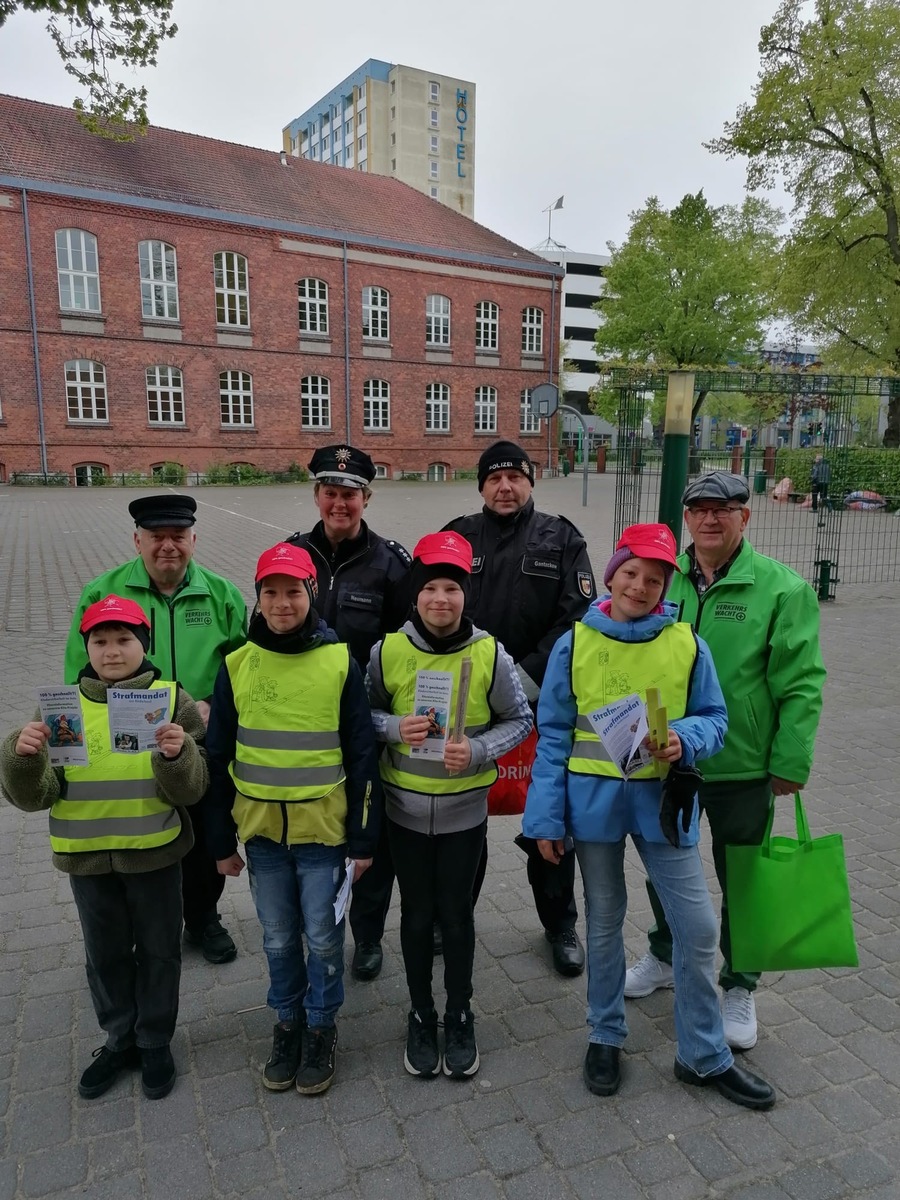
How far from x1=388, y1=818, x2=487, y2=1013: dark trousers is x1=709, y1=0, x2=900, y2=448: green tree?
903 inches

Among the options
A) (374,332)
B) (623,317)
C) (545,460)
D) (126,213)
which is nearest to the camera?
→ (126,213)

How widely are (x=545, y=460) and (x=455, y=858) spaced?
41757 mm

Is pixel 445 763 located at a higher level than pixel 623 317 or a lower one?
lower

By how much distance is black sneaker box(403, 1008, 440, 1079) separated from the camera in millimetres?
2904

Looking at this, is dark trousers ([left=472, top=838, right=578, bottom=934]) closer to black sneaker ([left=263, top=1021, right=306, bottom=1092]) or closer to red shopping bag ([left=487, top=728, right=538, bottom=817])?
red shopping bag ([left=487, top=728, right=538, bottom=817])

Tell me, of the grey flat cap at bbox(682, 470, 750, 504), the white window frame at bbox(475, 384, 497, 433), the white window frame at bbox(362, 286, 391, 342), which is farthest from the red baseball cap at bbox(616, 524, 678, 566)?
the white window frame at bbox(475, 384, 497, 433)

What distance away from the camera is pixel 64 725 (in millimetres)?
2543

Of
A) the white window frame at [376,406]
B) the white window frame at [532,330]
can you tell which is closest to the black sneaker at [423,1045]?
the white window frame at [376,406]

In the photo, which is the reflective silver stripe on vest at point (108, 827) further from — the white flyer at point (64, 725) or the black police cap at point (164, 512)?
the black police cap at point (164, 512)

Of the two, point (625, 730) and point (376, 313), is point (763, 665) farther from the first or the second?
point (376, 313)

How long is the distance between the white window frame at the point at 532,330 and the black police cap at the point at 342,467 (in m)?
41.8

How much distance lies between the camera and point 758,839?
3123 mm

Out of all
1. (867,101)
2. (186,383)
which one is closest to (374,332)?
(186,383)

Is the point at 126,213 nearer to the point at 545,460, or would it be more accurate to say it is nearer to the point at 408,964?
the point at 545,460
